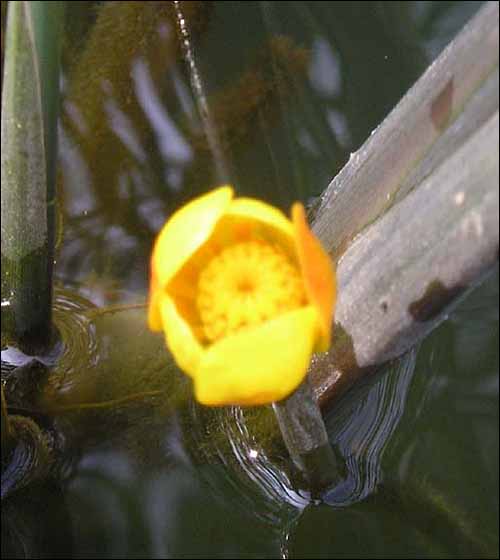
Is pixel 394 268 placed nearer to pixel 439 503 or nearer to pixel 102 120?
pixel 439 503

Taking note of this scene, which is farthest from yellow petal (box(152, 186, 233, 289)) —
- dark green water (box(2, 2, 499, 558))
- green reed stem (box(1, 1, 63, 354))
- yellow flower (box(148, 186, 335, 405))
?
dark green water (box(2, 2, 499, 558))

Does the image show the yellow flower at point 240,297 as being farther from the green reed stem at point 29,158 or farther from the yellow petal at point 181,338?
the green reed stem at point 29,158

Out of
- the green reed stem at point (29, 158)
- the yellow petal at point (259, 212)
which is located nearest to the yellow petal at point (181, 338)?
the yellow petal at point (259, 212)

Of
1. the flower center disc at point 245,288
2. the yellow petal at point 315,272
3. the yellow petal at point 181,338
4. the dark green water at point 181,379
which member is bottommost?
the dark green water at point 181,379

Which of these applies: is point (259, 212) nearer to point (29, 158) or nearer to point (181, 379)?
point (29, 158)

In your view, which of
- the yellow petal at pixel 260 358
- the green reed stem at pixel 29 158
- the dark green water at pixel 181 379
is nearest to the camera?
the yellow petal at pixel 260 358

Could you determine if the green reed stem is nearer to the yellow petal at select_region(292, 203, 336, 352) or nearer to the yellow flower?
the yellow flower
